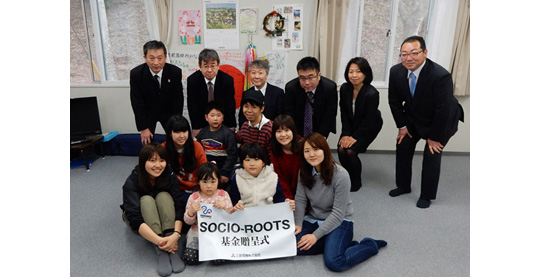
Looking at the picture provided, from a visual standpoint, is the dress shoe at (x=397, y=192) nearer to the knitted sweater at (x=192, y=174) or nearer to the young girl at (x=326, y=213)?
the young girl at (x=326, y=213)

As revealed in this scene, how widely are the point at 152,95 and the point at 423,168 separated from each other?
2426mm

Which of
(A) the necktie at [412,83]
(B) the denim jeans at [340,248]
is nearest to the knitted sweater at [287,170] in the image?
(B) the denim jeans at [340,248]

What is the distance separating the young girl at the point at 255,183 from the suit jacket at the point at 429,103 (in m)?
1.34

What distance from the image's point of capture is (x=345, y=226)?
1956mm

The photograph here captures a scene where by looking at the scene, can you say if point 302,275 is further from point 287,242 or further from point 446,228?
point 446,228

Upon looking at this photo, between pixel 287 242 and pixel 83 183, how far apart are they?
230cm

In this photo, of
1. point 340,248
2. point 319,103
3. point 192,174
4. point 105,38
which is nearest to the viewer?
point 340,248

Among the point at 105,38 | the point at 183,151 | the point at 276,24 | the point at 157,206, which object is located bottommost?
the point at 157,206

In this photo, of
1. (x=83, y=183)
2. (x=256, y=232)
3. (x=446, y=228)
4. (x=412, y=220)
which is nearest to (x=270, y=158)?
(x=256, y=232)

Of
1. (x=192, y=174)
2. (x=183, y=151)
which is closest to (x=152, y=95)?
(x=183, y=151)

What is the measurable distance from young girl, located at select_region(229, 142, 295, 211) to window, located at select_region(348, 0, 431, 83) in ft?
7.49

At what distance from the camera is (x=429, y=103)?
248cm

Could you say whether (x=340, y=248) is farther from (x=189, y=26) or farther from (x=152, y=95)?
(x=189, y=26)

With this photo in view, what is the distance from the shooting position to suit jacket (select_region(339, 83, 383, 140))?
2.70 metres
